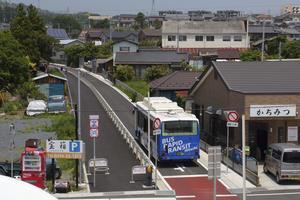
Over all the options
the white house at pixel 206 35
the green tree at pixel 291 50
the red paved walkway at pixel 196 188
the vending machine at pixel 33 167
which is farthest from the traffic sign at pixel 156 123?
the white house at pixel 206 35

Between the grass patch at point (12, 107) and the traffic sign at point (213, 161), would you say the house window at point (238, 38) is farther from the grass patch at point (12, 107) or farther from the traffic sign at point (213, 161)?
the traffic sign at point (213, 161)

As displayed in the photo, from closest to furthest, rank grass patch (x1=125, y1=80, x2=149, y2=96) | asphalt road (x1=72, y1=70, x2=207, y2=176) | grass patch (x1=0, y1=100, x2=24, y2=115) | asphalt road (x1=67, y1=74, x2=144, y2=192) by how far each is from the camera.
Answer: asphalt road (x1=67, y1=74, x2=144, y2=192) → asphalt road (x1=72, y1=70, x2=207, y2=176) → grass patch (x1=0, y1=100, x2=24, y2=115) → grass patch (x1=125, y1=80, x2=149, y2=96)

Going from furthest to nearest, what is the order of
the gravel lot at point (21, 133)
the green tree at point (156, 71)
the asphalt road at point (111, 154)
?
the green tree at point (156, 71)
the gravel lot at point (21, 133)
the asphalt road at point (111, 154)

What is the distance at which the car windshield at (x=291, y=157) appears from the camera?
2387 cm

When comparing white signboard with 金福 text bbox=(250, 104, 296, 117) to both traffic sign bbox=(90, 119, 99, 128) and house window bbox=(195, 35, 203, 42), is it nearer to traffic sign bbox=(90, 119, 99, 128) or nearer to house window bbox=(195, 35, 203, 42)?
traffic sign bbox=(90, 119, 99, 128)

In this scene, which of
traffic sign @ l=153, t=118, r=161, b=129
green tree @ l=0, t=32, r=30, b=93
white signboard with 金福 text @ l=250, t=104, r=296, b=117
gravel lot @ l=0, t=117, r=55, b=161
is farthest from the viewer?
green tree @ l=0, t=32, r=30, b=93

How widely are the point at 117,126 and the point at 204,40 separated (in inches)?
2639

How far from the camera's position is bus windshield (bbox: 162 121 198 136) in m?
26.9

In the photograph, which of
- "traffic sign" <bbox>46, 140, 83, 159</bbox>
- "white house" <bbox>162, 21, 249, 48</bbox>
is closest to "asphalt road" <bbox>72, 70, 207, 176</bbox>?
"traffic sign" <bbox>46, 140, 83, 159</bbox>

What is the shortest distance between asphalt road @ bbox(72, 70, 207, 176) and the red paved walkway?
4.11 ft

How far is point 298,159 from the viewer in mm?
23938

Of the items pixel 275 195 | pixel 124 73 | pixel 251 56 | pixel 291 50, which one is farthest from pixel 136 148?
pixel 291 50

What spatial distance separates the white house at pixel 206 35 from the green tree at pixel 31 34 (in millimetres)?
31661

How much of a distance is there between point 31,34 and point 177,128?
50092 millimetres
